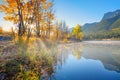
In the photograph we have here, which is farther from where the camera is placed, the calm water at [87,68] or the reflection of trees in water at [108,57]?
the reflection of trees in water at [108,57]

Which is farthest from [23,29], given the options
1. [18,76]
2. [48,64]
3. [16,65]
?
[18,76]

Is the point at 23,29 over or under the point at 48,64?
over

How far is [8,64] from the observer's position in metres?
10.3

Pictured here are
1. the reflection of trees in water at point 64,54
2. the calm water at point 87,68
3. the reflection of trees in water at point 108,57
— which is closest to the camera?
the calm water at point 87,68

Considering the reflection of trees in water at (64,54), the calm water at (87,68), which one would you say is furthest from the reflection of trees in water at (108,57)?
the reflection of trees in water at (64,54)

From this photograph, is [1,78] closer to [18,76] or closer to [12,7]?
[18,76]

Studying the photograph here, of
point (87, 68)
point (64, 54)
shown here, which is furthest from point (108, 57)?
point (87, 68)

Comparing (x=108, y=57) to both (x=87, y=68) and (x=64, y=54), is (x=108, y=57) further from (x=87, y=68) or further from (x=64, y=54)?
(x=87, y=68)

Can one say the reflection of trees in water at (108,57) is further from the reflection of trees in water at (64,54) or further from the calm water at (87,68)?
the reflection of trees in water at (64,54)

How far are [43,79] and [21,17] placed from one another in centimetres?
1357

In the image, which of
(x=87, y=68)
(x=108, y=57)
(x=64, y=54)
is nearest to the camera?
(x=87, y=68)

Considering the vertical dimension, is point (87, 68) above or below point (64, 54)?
above

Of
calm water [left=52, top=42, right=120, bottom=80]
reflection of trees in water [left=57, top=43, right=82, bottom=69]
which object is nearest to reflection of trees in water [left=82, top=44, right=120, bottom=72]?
calm water [left=52, top=42, right=120, bottom=80]

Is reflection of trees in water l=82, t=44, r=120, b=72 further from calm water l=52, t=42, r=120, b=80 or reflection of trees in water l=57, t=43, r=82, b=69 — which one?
reflection of trees in water l=57, t=43, r=82, b=69
